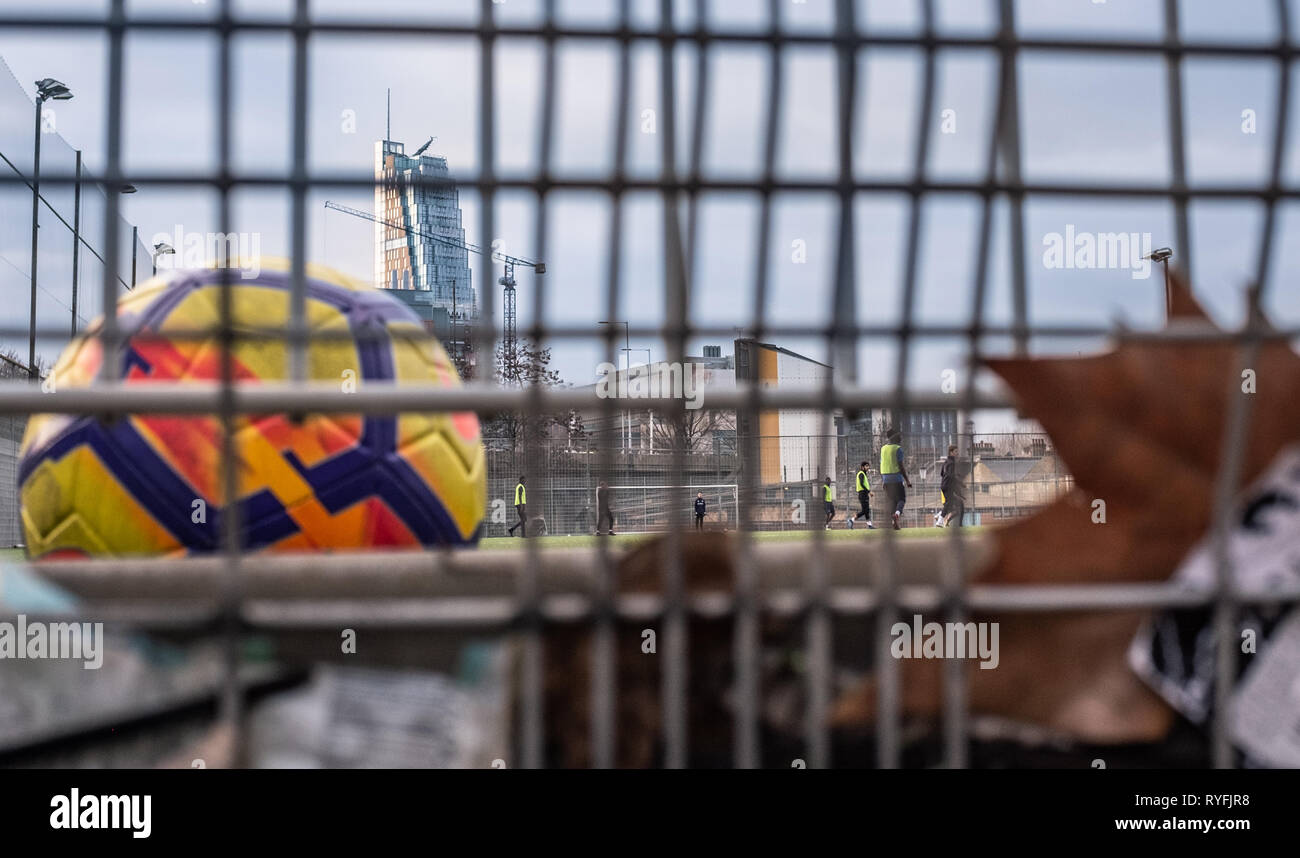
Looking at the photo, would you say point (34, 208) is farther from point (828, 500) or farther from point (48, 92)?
point (828, 500)

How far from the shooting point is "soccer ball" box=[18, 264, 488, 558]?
6.92 feet

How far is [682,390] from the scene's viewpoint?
43.6 inches

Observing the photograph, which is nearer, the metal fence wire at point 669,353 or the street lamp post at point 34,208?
the metal fence wire at point 669,353

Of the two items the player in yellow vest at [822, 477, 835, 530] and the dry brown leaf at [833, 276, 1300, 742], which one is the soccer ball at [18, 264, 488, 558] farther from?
the dry brown leaf at [833, 276, 1300, 742]

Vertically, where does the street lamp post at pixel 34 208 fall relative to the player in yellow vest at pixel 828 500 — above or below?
above

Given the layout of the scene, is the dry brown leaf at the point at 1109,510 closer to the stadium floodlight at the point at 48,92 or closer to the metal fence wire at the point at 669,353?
the metal fence wire at the point at 669,353

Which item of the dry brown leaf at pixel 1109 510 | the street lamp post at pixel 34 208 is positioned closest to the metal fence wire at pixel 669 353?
the dry brown leaf at pixel 1109 510

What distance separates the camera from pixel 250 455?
2.04 meters

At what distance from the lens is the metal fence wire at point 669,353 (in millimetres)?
1062

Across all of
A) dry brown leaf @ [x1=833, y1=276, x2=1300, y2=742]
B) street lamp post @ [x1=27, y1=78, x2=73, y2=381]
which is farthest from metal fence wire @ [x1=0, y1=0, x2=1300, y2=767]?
street lamp post @ [x1=27, y1=78, x2=73, y2=381]

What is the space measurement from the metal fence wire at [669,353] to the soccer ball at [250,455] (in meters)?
0.86

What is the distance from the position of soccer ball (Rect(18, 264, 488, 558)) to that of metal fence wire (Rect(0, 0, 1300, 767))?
0.86 m

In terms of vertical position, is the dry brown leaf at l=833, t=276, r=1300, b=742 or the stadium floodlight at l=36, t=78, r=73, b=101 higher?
the stadium floodlight at l=36, t=78, r=73, b=101
